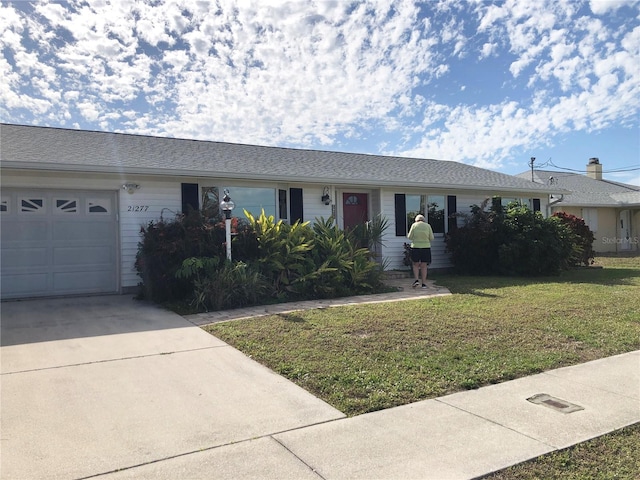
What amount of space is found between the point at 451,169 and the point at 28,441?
47.3 ft

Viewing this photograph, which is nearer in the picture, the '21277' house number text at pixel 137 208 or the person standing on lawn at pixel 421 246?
the '21277' house number text at pixel 137 208

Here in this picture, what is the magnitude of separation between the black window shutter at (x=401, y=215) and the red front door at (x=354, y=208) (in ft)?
2.75

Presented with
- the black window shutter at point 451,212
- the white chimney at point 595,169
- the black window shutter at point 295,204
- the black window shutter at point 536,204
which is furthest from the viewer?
the white chimney at point 595,169

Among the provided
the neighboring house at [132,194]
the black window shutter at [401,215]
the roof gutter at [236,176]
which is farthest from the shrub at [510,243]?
the black window shutter at [401,215]

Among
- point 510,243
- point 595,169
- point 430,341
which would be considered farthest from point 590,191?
point 430,341

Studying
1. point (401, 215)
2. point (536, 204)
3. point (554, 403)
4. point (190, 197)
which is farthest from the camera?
point (536, 204)

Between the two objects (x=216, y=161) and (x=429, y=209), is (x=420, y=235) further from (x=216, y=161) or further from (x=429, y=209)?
(x=216, y=161)

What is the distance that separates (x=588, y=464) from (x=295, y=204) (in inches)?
353

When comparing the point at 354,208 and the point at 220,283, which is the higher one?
the point at 354,208

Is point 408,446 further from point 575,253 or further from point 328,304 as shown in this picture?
point 575,253

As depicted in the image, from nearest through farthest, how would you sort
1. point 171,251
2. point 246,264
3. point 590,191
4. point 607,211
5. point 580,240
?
point 171,251 → point 246,264 → point 580,240 → point 607,211 → point 590,191

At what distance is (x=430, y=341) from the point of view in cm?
565

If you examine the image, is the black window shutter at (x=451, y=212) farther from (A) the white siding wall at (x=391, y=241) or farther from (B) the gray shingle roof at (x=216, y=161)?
(A) the white siding wall at (x=391, y=241)

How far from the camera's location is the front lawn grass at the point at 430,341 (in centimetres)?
432
